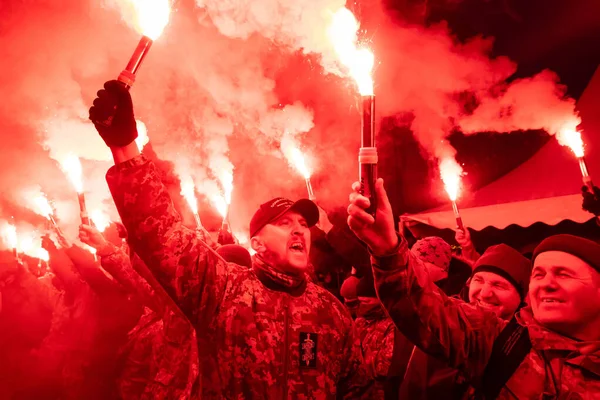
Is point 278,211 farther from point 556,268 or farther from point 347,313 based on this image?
point 556,268

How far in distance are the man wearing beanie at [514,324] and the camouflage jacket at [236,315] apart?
2.13ft

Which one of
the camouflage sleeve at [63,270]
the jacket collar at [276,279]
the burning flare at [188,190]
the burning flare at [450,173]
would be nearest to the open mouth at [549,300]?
the jacket collar at [276,279]

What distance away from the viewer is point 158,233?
1997 millimetres

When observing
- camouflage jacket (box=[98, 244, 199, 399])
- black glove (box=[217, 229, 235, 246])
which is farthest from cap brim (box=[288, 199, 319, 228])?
black glove (box=[217, 229, 235, 246])

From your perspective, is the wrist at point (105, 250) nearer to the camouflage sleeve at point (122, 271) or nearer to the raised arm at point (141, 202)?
the camouflage sleeve at point (122, 271)

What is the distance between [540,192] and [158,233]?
5.55 m

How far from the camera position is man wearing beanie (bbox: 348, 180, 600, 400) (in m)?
2.00

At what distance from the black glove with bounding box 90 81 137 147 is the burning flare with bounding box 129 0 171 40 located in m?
0.33

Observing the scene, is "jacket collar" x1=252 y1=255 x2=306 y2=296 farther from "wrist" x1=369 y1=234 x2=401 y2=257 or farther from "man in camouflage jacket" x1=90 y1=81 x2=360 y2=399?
"wrist" x1=369 y1=234 x2=401 y2=257

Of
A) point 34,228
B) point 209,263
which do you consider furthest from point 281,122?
point 34,228

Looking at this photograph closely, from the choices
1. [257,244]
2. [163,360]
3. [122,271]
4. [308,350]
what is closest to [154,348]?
[163,360]

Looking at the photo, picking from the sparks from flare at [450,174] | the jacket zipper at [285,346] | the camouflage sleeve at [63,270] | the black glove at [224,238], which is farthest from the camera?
the camouflage sleeve at [63,270]

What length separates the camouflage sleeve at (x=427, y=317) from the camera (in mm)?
2014

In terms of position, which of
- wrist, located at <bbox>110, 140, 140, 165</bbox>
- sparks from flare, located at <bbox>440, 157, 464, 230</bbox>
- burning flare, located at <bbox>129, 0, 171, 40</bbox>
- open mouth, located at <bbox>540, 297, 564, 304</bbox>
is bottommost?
open mouth, located at <bbox>540, 297, 564, 304</bbox>
